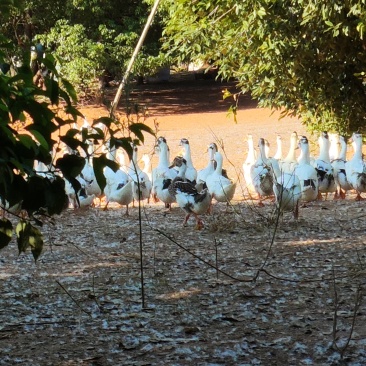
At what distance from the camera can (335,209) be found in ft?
37.4

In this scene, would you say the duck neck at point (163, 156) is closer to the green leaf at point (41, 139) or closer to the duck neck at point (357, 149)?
the duck neck at point (357, 149)

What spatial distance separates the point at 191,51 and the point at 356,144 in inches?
117

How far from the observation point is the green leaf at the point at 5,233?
13.2 feet

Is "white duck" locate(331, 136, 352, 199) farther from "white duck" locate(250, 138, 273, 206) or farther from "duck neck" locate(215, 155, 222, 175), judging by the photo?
"duck neck" locate(215, 155, 222, 175)

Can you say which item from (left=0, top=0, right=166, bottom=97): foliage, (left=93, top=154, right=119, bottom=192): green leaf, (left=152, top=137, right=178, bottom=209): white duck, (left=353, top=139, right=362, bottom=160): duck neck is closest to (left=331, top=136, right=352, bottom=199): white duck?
(left=353, top=139, right=362, bottom=160): duck neck

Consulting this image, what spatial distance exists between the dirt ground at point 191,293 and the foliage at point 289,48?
7.52 feet

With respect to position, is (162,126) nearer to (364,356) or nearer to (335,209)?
(335,209)

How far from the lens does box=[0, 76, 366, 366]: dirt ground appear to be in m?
5.26

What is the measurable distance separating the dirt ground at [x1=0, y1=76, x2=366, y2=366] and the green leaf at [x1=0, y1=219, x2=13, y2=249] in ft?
4.25

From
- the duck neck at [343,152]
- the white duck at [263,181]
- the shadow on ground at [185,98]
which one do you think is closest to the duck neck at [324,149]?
the duck neck at [343,152]

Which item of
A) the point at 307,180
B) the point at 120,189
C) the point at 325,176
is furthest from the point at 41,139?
the point at 325,176

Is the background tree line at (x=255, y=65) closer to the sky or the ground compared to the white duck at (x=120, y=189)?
closer to the sky

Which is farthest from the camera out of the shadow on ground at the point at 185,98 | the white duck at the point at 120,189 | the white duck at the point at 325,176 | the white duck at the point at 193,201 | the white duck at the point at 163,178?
the shadow on ground at the point at 185,98

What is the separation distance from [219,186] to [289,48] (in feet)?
7.13
